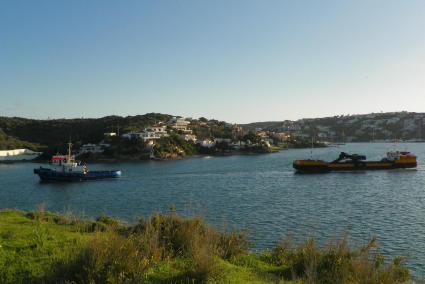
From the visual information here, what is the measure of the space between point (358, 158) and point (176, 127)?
8450cm

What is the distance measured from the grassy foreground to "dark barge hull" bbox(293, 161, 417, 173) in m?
52.2

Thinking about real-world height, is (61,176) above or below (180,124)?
below

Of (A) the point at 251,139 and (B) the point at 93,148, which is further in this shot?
(A) the point at 251,139

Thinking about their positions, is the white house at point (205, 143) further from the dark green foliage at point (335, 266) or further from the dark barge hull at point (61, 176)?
the dark green foliage at point (335, 266)

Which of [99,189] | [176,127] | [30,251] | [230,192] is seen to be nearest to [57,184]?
[99,189]

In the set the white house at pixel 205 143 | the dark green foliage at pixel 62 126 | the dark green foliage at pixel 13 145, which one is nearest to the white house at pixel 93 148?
the dark green foliage at pixel 62 126

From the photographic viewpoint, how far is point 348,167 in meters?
65.4

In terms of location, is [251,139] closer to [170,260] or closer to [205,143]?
[205,143]

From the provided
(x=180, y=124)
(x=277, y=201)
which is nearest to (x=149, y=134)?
(x=180, y=124)

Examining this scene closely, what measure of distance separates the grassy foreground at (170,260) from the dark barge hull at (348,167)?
5223 cm

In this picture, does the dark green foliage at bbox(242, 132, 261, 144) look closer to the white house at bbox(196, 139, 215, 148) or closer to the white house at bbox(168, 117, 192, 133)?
the white house at bbox(196, 139, 215, 148)

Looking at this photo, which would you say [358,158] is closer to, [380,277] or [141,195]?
[141,195]

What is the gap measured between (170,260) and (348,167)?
6024 cm

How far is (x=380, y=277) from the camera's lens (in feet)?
28.7
